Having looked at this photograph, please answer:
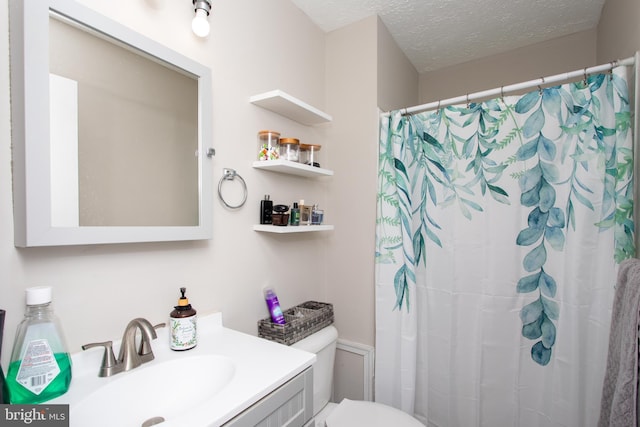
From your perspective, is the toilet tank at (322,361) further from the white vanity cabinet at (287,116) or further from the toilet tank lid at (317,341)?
the white vanity cabinet at (287,116)

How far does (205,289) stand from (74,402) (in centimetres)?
51

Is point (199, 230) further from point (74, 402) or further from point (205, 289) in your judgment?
point (74, 402)

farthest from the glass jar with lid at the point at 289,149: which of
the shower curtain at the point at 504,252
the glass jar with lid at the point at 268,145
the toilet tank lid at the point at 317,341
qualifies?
the toilet tank lid at the point at 317,341

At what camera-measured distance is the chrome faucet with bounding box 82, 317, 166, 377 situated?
85 centimetres

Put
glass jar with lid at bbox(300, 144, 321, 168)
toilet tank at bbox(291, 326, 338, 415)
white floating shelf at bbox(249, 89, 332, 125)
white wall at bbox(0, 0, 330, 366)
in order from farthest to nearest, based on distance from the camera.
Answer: glass jar with lid at bbox(300, 144, 321, 168) < toilet tank at bbox(291, 326, 338, 415) < white floating shelf at bbox(249, 89, 332, 125) < white wall at bbox(0, 0, 330, 366)

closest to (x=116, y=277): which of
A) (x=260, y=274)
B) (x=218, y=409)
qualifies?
(x=218, y=409)

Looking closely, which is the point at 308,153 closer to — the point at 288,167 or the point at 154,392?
the point at 288,167

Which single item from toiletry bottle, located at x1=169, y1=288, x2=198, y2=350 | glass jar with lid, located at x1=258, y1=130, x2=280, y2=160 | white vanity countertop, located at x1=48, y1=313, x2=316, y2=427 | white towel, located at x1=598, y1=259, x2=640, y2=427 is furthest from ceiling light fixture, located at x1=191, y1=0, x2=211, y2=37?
white towel, located at x1=598, y1=259, x2=640, y2=427

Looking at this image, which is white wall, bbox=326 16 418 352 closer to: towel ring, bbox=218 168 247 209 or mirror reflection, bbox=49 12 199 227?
towel ring, bbox=218 168 247 209

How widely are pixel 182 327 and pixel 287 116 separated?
1087 millimetres

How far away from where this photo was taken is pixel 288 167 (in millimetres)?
1411

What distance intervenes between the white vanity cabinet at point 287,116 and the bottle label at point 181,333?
0.51 meters

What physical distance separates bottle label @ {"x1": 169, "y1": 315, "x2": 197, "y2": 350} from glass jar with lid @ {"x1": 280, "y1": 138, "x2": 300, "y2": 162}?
0.79 metres

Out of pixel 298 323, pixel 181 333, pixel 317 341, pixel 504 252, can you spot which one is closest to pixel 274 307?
pixel 298 323
